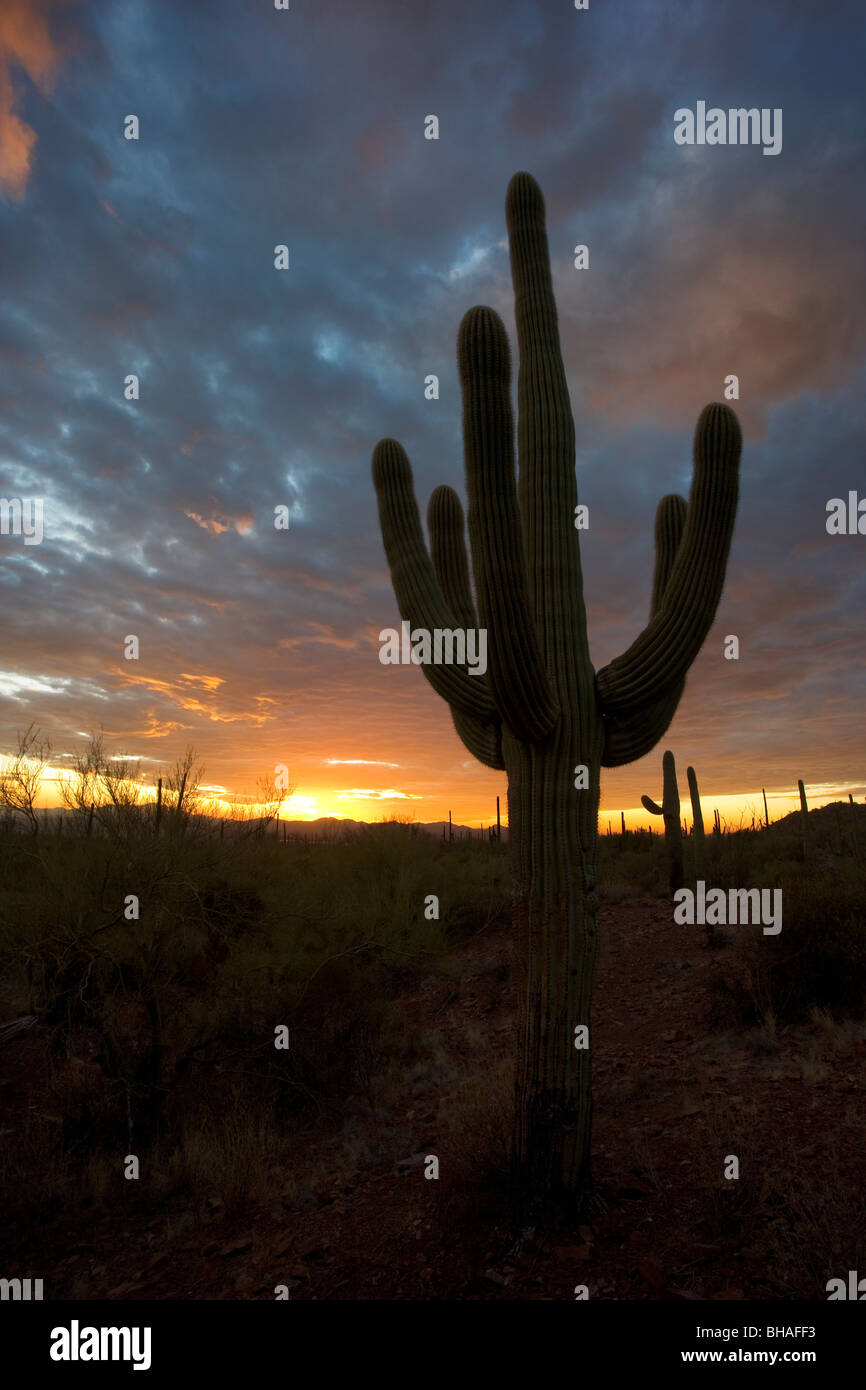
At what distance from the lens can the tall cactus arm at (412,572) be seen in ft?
18.0

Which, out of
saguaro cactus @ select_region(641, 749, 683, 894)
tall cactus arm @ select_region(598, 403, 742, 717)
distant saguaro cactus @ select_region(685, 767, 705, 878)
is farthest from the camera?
distant saguaro cactus @ select_region(685, 767, 705, 878)

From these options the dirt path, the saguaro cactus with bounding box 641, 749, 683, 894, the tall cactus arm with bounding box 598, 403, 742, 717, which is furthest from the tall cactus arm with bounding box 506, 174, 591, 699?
the saguaro cactus with bounding box 641, 749, 683, 894

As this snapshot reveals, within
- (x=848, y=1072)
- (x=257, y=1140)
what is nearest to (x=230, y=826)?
(x=257, y=1140)

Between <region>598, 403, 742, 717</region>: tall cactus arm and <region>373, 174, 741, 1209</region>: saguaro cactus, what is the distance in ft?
0.04

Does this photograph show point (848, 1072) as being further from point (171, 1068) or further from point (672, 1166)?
point (171, 1068)

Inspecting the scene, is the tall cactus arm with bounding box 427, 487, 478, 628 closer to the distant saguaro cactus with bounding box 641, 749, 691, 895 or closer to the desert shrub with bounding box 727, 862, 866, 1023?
the desert shrub with bounding box 727, 862, 866, 1023

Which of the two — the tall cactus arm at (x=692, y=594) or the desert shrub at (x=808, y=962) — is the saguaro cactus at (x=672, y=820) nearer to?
the desert shrub at (x=808, y=962)

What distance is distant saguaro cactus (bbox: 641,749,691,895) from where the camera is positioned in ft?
49.6

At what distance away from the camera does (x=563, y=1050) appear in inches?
182

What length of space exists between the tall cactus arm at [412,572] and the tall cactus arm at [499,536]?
0.73 metres

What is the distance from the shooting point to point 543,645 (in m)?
5.14
